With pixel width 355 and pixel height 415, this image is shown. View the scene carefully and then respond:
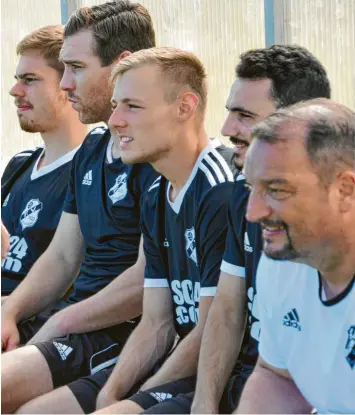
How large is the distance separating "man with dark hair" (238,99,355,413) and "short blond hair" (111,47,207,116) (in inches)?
40.9

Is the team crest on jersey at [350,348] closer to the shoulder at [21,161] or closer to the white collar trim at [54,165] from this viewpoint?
the white collar trim at [54,165]

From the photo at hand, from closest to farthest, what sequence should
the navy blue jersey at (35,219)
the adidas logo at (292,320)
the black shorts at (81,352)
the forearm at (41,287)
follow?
the adidas logo at (292,320) < the black shorts at (81,352) < the forearm at (41,287) < the navy blue jersey at (35,219)

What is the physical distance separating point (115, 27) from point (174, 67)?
69 centimetres

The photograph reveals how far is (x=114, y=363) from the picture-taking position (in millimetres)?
3816

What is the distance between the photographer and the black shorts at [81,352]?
3.76 m

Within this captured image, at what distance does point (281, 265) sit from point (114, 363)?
1278 mm

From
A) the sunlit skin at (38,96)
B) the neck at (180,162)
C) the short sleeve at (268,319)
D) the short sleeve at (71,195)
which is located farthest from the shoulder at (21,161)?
the short sleeve at (268,319)

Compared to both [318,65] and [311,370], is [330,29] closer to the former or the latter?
[318,65]

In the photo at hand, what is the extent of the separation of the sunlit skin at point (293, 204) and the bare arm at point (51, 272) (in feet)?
5.75

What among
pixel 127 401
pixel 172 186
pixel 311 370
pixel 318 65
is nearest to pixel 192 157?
pixel 172 186

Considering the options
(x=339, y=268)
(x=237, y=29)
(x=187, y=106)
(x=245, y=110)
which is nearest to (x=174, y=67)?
(x=187, y=106)

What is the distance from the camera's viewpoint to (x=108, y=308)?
3.79m

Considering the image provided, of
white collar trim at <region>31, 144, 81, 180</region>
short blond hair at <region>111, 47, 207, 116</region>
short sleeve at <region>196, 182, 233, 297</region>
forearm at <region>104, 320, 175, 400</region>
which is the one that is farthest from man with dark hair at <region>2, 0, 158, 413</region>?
short sleeve at <region>196, 182, 233, 297</region>

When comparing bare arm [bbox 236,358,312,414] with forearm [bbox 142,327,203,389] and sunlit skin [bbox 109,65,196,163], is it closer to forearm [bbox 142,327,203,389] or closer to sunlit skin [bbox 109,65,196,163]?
forearm [bbox 142,327,203,389]
